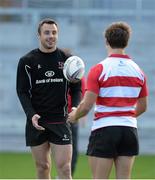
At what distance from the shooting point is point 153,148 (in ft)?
44.7

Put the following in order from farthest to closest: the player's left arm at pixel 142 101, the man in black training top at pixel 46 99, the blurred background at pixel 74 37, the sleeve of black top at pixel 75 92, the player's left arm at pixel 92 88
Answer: the blurred background at pixel 74 37 → the sleeve of black top at pixel 75 92 → the man in black training top at pixel 46 99 → the player's left arm at pixel 142 101 → the player's left arm at pixel 92 88

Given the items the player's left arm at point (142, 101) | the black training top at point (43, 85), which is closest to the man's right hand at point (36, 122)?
the black training top at point (43, 85)

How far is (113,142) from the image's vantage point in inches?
223

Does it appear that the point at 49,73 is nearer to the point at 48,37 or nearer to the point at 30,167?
the point at 48,37

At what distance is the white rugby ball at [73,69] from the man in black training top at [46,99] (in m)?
0.22

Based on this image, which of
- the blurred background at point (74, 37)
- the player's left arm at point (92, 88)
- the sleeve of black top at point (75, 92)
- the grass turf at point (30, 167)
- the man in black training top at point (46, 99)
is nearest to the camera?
the player's left arm at point (92, 88)

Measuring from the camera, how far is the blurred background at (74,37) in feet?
44.0

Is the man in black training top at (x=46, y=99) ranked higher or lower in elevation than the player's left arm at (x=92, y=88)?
lower

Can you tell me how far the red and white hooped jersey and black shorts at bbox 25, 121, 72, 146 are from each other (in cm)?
113

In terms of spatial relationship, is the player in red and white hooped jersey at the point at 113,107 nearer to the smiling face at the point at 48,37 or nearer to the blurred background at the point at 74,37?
the smiling face at the point at 48,37

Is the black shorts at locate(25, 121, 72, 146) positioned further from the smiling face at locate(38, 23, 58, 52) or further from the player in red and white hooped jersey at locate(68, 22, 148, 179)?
the player in red and white hooped jersey at locate(68, 22, 148, 179)

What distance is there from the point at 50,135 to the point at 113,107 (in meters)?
1.33

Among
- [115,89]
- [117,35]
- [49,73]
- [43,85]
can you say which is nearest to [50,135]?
[43,85]

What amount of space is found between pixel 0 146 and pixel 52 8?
106 inches
